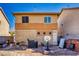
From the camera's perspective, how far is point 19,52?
126 inches

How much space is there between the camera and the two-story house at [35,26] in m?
3.19

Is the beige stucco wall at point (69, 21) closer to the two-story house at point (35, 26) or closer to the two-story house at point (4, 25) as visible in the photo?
the two-story house at point (35, 26)

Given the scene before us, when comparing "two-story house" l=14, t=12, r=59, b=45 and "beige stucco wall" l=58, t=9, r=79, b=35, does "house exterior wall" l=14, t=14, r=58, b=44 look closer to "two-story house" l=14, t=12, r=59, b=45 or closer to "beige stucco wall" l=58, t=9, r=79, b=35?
"two-story house" l=14, t=12, r=59, b=45

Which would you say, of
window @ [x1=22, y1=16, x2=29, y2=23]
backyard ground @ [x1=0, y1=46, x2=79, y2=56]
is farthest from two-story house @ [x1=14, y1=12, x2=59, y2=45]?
backyard ground @ [x1=0, y1=46, x2=79, y2=56]

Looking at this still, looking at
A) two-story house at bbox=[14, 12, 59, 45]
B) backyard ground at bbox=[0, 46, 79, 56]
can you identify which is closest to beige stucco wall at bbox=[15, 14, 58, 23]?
two-story house at bbox=[14, 12, 59, 45]

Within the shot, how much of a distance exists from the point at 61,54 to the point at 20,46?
2.19ft

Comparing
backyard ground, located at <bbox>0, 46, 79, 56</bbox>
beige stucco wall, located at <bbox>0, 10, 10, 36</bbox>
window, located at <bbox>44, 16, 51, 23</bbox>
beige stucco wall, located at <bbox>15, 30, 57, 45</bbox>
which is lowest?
backyard ground, located at <bbox>0, 46, 79, 56</bbox>

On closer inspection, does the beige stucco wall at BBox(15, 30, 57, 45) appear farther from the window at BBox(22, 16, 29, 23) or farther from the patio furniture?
the window at BBox(22, 16, 29, 23)

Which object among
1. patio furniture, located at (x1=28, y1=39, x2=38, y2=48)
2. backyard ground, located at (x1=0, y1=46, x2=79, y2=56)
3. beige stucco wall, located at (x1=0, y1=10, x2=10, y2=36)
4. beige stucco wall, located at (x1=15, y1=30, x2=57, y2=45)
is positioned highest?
beige stucco wall, located at (x1=0, y1=10, x2=10, y2=36)

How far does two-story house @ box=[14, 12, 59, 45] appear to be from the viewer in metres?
3.19

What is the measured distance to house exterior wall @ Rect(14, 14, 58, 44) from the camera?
3.20 meters

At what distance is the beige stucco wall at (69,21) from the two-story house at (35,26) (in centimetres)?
10

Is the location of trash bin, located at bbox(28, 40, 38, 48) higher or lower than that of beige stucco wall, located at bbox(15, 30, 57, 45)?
lower

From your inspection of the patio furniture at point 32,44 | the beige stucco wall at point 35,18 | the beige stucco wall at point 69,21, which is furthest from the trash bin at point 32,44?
the beige stucco wall at point 69,21
